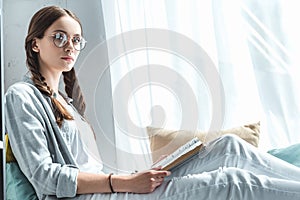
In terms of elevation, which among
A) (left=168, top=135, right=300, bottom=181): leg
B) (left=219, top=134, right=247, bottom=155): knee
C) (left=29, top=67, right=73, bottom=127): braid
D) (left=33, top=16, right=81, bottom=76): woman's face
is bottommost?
(left=168, top=135, right=300, bottom=181): leg

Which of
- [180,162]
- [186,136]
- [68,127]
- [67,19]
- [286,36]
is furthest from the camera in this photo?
[286,36]

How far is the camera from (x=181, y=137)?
1.92m

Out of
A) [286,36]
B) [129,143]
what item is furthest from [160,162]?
[286,36]

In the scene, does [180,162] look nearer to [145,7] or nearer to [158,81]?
[158,81]

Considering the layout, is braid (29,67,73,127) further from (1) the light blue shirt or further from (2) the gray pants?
(2) the gray pants

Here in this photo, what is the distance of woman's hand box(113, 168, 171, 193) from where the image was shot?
4.34 feet

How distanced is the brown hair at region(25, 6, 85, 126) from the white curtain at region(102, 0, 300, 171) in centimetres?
33

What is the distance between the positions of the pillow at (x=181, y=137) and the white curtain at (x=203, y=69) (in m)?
0.14

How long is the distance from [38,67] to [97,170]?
0.42 metres

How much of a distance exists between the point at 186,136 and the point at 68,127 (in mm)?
532

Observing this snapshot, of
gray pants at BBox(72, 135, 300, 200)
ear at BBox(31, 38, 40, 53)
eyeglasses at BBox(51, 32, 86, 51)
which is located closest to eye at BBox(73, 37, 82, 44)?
eyeglasses at BBox(51, 32, 86, 51)

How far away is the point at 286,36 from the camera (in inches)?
81.7

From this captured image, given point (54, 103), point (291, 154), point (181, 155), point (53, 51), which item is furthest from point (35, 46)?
point (291, 154)

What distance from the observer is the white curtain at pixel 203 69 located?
207 centimetres
